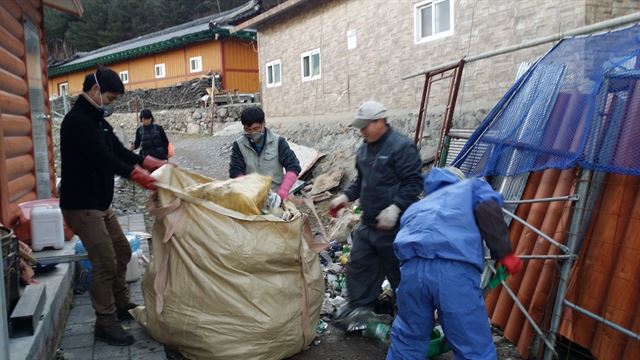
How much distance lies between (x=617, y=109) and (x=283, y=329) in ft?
7.81

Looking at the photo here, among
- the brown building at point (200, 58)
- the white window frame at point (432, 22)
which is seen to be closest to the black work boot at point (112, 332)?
the white window frame at point (432, 22)

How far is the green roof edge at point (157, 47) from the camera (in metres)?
21.7

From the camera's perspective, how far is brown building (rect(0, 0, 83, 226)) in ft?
15.0

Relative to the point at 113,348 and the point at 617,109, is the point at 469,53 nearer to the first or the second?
the point at 617,109

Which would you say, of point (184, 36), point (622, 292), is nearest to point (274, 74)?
point (184, 36)

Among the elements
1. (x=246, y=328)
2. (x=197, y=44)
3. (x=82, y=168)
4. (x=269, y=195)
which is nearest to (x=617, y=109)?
(x=269, y=195)

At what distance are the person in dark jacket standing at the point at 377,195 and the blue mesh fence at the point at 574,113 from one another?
739 mm

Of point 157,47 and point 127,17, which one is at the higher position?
point 127,17

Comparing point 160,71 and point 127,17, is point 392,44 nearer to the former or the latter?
point 160,71

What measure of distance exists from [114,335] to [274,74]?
12608 mm

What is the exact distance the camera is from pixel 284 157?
13.7 feet

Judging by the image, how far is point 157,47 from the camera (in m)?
24.7

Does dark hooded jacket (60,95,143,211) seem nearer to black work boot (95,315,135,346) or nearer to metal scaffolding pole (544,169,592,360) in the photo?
black work boot (95,315,135,346)

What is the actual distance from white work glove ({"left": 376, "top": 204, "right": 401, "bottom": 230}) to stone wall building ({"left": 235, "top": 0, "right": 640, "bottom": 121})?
4263mm
